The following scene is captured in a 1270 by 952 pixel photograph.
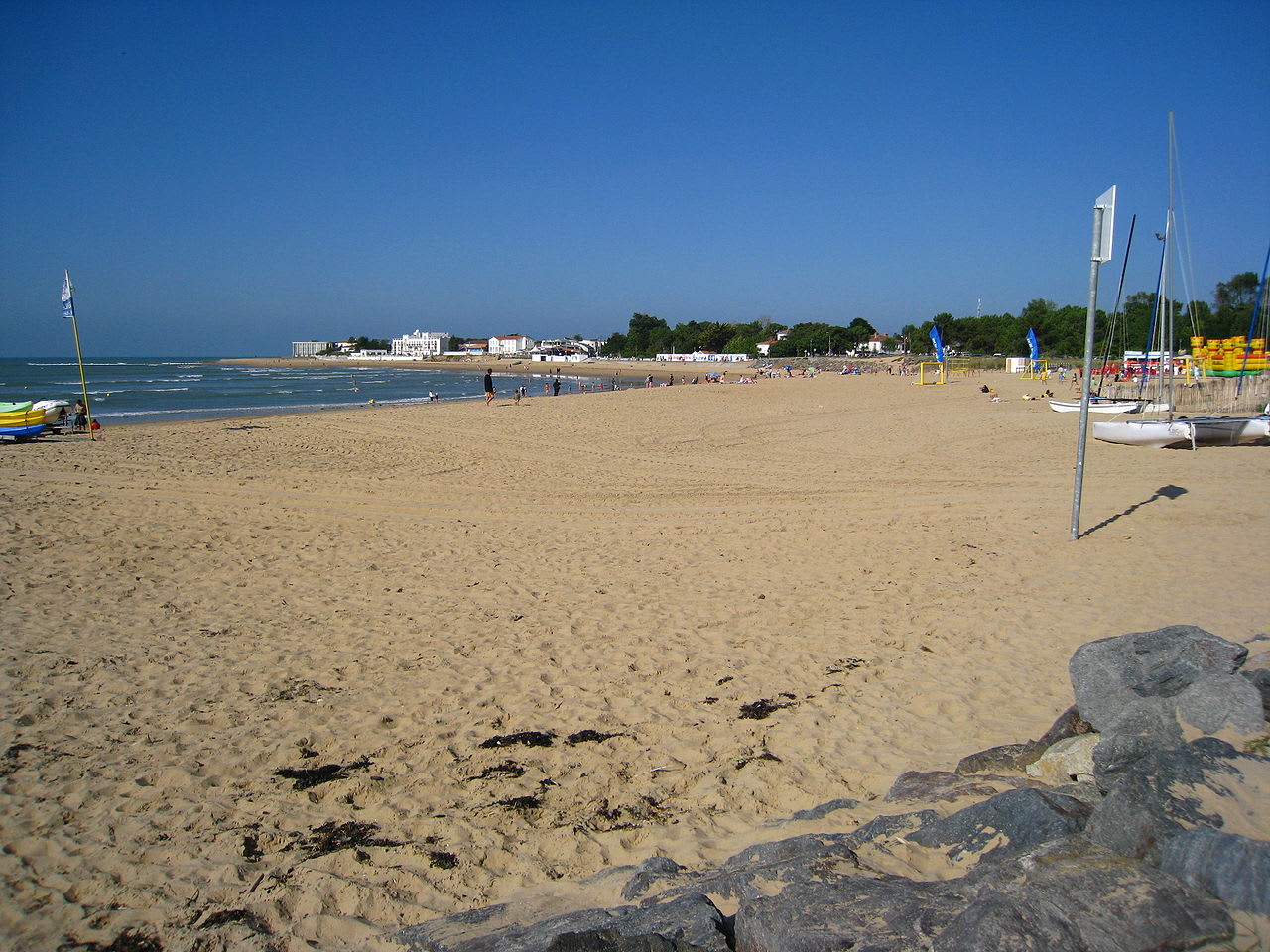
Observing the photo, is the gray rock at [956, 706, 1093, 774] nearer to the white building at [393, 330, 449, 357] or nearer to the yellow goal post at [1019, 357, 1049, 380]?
the yellow goal post at [1019, 357, 1049, 380]

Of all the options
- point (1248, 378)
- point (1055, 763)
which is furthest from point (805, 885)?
point (1248, 378)

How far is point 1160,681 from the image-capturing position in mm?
3514

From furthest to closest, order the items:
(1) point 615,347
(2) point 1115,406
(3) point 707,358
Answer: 1. (1) point 615,347
2. (3) point 707,358
3. (2) point 1115,406

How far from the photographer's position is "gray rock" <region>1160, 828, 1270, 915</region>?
2.09m

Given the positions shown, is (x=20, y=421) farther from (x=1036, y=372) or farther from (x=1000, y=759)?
(x=1036, y=372)

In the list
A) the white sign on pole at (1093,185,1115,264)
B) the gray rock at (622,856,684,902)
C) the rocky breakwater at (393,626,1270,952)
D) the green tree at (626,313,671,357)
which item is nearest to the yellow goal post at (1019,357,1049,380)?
the white sign on pole at (1093,185,1115,264)

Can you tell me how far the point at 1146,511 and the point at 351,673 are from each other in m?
9.51

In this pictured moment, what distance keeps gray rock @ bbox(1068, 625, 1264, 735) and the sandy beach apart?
0.79 m

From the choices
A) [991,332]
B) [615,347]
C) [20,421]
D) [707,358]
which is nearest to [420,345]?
[615,347]

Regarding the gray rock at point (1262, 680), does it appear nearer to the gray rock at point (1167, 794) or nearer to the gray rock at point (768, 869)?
the gray rock at point (1167, 794)

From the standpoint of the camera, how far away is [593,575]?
7.72 metres

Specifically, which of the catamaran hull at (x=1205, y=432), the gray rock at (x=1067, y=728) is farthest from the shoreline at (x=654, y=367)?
the gray rock at (x=1067, y=728)

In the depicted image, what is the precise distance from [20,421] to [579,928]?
816 inches

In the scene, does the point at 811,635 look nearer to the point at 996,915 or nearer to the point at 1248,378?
the point at 996,915
